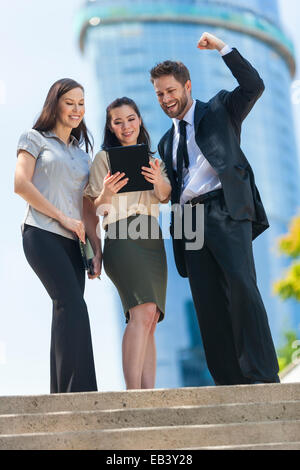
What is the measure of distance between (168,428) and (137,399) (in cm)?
54

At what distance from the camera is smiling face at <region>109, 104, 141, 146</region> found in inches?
208

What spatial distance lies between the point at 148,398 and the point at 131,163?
164 centimetres

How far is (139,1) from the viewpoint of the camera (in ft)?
241

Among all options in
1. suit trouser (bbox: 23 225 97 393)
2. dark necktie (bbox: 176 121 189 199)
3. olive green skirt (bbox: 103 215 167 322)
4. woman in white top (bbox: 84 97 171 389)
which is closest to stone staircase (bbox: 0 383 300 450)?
suit trouser (bbox: 23 225 97 393)

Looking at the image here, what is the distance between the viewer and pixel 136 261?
507cm

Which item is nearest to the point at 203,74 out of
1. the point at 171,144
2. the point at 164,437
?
the point at 171,144

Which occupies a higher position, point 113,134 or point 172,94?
point 172,94

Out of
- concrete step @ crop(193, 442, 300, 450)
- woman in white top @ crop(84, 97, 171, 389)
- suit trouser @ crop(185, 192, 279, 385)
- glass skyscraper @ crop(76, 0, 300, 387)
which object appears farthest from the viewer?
glass skyscraper @ crop(76, 0, 300, 387)

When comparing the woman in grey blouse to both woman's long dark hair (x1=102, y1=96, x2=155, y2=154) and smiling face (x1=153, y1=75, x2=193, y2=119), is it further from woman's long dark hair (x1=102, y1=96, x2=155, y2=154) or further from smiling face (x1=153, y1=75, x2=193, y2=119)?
smiling face (x1=153, y1=75, x2=193, y2=119)

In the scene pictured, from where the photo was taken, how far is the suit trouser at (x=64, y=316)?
4.65m

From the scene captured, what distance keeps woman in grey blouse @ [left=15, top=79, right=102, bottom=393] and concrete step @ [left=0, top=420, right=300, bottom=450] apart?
1.11m

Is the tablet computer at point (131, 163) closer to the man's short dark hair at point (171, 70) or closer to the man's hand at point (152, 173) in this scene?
the man's hand at point (152, 173)

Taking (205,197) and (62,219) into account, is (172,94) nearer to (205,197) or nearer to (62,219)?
(205,197)

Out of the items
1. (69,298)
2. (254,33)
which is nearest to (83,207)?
(69,298)
